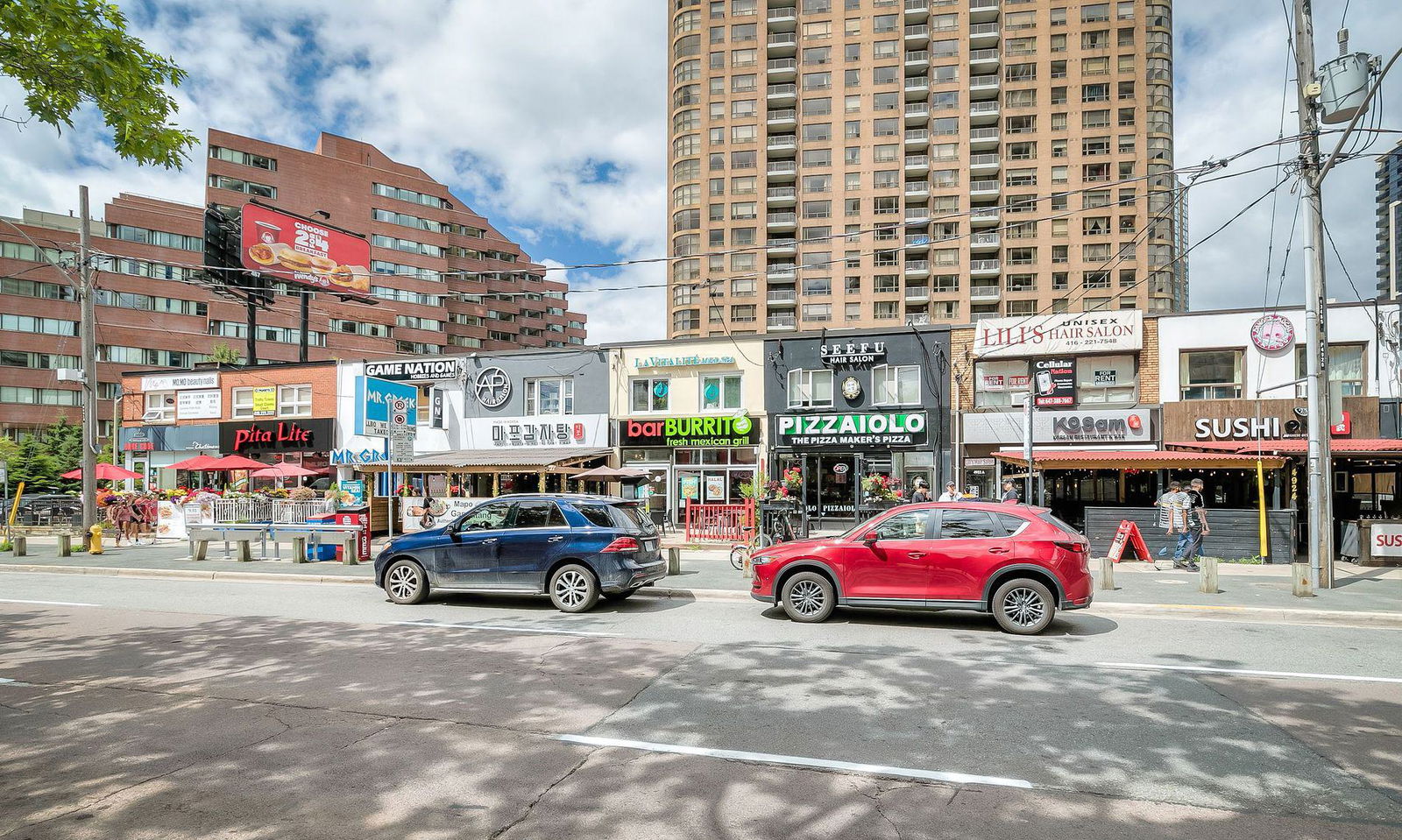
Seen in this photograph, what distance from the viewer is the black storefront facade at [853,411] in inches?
998

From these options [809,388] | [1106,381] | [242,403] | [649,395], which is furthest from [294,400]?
[1106,381]

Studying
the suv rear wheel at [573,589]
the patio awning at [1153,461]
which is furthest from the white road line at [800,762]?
the patio awning at [1153,461]

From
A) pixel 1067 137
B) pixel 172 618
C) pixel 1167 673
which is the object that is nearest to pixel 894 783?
pixel 1167 673

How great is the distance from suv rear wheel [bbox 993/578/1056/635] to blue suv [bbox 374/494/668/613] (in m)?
4.79

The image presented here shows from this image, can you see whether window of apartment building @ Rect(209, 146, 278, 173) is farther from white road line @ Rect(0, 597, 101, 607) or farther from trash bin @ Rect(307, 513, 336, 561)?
white road line @ Rect(0, 597, 101, 607)

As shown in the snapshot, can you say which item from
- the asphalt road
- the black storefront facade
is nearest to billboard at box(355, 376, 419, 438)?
the asphalt road

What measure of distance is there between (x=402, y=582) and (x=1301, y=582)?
13754 mm

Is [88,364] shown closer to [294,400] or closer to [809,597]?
[294,400]

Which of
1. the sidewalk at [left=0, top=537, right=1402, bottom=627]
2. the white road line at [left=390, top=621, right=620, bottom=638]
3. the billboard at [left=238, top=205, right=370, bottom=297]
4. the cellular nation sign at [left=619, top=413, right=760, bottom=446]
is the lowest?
the sidewalk at [left=0, top=537, right=1402, bottom=627]

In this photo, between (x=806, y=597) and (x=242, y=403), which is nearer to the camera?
(x=806, y=597)

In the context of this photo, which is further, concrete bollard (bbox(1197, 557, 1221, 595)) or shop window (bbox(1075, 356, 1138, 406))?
shop window (bbox(1075, 356, 1138, 406))

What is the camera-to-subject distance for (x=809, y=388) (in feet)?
88.6

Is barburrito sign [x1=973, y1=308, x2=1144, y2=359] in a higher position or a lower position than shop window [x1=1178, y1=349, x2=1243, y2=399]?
higher

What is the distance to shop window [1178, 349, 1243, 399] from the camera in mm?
22703
